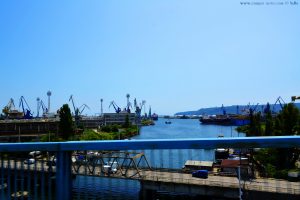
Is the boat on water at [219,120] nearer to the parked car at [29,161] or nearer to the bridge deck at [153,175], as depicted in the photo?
the bridge deck at [153,175]

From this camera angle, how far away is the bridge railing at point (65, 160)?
104 inches

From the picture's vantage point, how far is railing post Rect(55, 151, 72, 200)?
2.92 meters

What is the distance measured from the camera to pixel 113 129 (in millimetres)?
69688

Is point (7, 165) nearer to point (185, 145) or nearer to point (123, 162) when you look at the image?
point (123, 162)

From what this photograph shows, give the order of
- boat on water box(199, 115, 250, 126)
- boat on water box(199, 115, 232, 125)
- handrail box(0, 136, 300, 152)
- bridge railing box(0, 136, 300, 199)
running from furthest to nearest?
boat on water box(199, 115, 232, 125) < boat on water box(199, 115, 250, 126) < bridge railing box(0, 136, 300, 199) < handrail box(0, 136, 300, 152)

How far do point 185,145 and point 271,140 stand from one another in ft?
2.22

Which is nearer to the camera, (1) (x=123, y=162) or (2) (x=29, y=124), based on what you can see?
(1) (x=123, y=162)

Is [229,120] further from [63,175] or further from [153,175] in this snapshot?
[63,175]

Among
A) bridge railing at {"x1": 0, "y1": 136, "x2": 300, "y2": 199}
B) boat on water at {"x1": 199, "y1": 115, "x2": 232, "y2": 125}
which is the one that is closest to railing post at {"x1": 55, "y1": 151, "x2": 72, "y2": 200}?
bridge railing at {"x1": 0, "y1": 136, "x2": 300, "y2": 199}

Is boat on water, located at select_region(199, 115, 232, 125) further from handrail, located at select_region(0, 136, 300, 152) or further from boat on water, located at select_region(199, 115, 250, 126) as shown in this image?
handrail, located at select_region(0, 136, 300, 152)

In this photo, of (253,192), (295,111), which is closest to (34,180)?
(253,192)

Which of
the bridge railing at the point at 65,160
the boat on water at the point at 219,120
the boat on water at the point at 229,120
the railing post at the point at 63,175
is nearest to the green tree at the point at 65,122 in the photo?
the bridge railing at the point at 65,160

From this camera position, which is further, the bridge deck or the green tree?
the green tree

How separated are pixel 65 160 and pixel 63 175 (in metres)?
0.15
